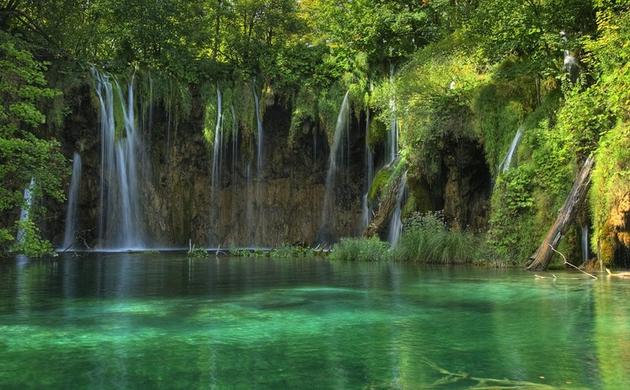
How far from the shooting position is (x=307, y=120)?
28.5 meters

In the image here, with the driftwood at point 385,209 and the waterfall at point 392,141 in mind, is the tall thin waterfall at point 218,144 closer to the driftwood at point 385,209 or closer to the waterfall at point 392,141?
the waterfall at point 392,141

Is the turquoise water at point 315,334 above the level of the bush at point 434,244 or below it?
below

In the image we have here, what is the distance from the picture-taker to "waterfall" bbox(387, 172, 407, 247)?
20375 mm

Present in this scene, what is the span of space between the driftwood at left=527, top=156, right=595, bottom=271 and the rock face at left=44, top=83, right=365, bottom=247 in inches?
583

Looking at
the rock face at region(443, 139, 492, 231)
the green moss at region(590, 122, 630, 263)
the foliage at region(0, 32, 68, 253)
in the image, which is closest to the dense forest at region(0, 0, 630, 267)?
the rock face at region(443, 139, 492, 231)

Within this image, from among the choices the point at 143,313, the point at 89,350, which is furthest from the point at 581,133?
the point at 89,350

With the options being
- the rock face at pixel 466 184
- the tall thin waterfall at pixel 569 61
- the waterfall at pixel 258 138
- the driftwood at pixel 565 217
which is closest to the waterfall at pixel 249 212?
the waterfall at pixel 258 138

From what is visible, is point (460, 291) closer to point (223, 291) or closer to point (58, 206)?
point (223, 291)

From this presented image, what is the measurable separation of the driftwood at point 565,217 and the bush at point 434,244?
2.24 m

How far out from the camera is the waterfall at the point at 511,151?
16.3 m

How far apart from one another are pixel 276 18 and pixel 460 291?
24843 millimetres

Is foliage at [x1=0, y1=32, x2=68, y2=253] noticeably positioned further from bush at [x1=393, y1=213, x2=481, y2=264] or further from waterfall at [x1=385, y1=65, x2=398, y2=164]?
waterfall at [x1=385, y1=65, x2=398, y2=164]

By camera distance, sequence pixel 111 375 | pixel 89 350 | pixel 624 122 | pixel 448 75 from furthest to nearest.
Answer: pixel 448 75
pixel 624 122
pixel 89 350
pixel 111 375

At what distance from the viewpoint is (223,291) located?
10383 mm
